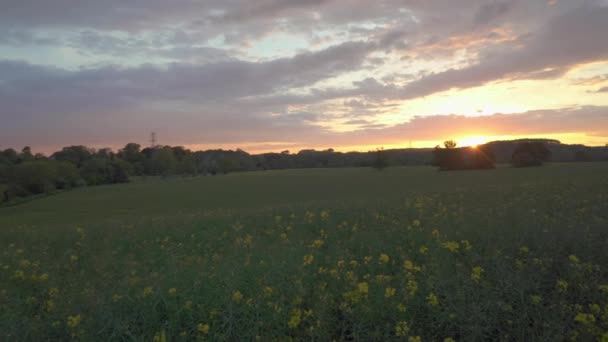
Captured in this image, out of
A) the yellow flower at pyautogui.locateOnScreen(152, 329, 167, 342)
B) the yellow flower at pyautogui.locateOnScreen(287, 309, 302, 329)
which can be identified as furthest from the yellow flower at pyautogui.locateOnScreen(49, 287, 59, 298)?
the yellow flower at pyautogui.locateOnScreen(287, 309, 302, 329)

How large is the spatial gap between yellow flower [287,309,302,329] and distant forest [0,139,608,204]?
60.3 m

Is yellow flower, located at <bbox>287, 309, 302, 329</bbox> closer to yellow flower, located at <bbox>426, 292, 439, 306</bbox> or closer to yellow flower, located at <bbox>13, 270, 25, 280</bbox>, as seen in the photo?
yellow flower, located at <bbox>426, 292, 439, 306</bbox>

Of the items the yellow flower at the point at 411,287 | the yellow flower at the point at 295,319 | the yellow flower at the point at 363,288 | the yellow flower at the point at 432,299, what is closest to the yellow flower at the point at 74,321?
the yellow flower at the point at 295,319

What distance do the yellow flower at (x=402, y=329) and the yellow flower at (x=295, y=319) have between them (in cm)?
108

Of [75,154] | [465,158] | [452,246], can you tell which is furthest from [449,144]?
[75,154]

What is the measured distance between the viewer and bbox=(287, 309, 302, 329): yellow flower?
4238 mm

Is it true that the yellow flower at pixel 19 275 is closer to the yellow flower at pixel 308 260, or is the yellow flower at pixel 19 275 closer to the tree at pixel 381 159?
the yellow flower at pixel 308 260

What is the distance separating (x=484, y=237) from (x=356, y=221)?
3.30 m

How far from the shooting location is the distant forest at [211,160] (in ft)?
194

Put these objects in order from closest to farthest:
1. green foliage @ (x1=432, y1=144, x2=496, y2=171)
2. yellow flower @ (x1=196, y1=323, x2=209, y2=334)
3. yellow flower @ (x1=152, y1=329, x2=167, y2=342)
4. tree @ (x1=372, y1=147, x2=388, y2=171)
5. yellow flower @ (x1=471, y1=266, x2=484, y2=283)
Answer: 1. yellow flower @ (x1=152, y1=329, x2=167, y2=342)
2. yellow flower @ (x1=196, y1=323, x2=209, y2=334)
3. yellow flower @ (x1=471, y1=266, x2=484, y2=283)
4. green foliage @ (x1=432, y1=144, x2=496, y2=171)
5. tree @ (x1=372, y1=147, x2=388, y2=171)

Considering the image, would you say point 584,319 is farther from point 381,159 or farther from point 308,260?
point 381,159

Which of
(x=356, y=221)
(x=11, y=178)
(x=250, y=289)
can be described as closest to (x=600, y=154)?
(x=356, y=221)

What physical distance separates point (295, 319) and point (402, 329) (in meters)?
1.19

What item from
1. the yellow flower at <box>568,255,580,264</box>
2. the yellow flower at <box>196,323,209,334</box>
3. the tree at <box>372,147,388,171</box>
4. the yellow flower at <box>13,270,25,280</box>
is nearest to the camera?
the yellow flower at <box>196,323,209,334</box>
